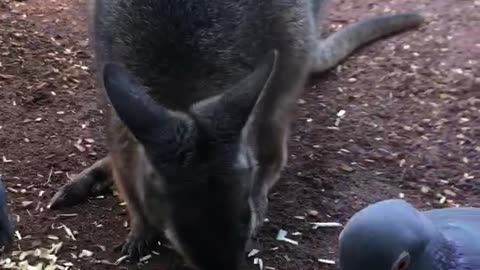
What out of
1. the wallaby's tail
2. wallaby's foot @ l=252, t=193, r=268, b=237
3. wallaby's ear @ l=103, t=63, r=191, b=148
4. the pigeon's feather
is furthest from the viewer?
the wallaby's tail

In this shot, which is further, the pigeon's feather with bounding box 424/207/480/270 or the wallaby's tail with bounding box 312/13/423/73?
the wallaby's tail with bounding box 312/13/423/73

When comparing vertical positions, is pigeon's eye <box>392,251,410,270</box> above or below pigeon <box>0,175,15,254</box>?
above

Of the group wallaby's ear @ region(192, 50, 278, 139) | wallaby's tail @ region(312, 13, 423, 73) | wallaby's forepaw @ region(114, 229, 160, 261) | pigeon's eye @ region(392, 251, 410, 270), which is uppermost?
wallaby's ear @ region(192, 50, 278, 139)

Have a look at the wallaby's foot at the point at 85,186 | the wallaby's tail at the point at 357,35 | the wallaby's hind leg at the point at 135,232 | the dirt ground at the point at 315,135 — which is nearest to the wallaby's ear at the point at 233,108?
the wallaby's hind leg at the point at 135,232

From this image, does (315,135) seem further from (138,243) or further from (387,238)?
(387,238)

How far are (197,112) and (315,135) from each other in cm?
158

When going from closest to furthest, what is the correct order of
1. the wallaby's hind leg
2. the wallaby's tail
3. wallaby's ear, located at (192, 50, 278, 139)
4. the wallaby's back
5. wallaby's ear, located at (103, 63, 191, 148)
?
wallaby's ear, located at (103, 63, 191, 148)
wallaby's ear, located at (192, 50, 278, 139)
the wallaby's back
the wallaby's hind leg
the wallaby's tail

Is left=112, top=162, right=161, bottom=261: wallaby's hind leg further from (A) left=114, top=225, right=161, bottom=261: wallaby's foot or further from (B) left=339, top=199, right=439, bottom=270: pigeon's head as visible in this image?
(B) left=339, top=199, right=439, bottom=270: pigeon's head

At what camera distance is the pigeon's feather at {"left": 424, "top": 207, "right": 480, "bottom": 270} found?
2.59m

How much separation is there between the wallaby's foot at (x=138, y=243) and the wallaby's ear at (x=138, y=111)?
0.88 m

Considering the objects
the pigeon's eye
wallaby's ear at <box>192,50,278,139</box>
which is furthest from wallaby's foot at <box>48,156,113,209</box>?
the pigeon's eye

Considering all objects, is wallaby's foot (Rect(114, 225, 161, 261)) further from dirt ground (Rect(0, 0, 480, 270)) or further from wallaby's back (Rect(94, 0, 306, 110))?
wallaby's back (Rect(94, 0, 306, 110))

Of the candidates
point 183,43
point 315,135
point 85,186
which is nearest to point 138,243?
point 85,186

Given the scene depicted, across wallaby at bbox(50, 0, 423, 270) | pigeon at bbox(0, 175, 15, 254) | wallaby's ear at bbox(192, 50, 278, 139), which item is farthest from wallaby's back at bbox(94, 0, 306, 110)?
pigeon at bbox(0, 175, 15, 254)
